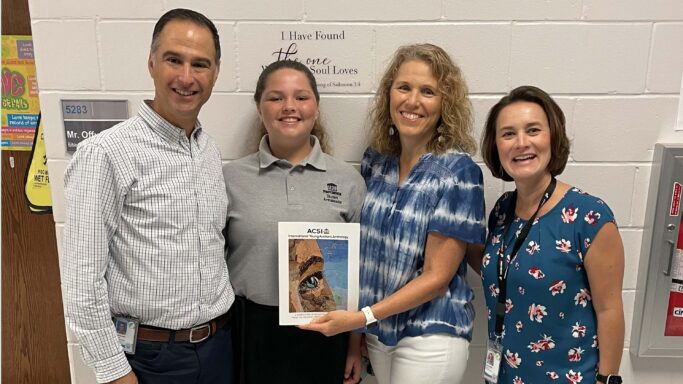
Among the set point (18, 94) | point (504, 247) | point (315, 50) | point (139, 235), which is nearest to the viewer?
point (139, 235)

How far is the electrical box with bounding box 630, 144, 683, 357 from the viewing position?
1740 millimetres

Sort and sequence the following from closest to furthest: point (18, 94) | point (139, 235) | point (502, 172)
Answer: point (139, 235) < point (502, 172) < point (18, 94)

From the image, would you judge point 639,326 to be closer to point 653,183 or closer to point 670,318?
point 670,318

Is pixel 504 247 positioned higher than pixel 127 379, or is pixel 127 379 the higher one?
pixel 504 247

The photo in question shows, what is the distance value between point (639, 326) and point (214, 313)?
1582mm

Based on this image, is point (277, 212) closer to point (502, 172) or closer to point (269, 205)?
point (269, 205)

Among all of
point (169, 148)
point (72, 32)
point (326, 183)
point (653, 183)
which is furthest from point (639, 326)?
point (72, 32)

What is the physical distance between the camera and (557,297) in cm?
130

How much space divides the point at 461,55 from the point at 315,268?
912 millimetres

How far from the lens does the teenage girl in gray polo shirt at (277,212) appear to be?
1479mm

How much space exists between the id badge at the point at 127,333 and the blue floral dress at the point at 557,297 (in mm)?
1024

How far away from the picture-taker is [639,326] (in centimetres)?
186

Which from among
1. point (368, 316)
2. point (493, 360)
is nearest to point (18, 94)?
point (368, 316)

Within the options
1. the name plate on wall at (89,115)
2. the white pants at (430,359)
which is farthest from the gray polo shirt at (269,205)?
the name plate on wall at (89,115)
